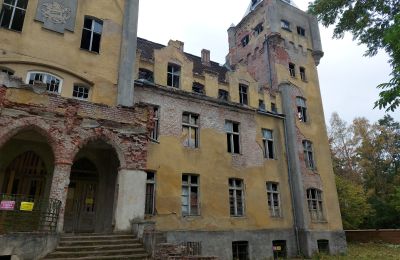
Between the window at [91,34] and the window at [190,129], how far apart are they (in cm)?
622

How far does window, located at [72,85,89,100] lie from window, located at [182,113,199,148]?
5741 millimetres

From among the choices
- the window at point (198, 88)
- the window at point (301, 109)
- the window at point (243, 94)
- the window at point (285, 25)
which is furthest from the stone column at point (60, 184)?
the window at point (285, 25)

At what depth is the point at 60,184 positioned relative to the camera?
11484 mm

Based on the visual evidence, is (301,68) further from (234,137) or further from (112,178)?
(112,178)

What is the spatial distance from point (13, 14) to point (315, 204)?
21179mm

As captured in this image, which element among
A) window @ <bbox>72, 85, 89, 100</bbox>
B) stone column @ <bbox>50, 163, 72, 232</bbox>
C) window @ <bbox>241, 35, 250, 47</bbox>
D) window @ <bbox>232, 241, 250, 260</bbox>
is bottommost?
window @ <bbox>232, 241, 250, 260</bbox>

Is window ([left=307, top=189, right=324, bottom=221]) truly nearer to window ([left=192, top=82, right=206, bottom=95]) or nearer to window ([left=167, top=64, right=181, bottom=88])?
window ([left=192, top=82, right=206, bottom=95])

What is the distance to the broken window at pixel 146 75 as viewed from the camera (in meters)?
18.2

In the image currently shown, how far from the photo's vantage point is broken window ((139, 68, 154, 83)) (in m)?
18.2

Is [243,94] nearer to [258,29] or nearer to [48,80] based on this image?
[258,29]

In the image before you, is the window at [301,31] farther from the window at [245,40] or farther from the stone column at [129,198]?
the stone column at [129,198]

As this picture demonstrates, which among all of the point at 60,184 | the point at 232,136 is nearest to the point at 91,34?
the point at 60,184

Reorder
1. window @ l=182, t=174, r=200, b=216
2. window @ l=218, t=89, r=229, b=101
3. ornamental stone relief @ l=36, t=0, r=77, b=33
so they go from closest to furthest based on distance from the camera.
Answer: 1. ornamental stone relief @ l=36, t=0, r=77, b=33
2. window @ l=182, t=174, r=200, b=216
3. window @ l=218, t=89, r=229, b=101

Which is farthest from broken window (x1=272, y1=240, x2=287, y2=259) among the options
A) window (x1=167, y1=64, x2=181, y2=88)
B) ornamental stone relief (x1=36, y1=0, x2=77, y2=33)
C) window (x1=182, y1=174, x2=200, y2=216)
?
ornamental stone relief (x1=36, y1=0, x2=77, y2=33)
